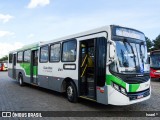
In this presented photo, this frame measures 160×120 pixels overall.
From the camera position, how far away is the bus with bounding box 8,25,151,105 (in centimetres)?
645

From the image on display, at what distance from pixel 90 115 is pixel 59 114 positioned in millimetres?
1068

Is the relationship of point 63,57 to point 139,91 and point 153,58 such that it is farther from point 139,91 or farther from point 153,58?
point 153,58

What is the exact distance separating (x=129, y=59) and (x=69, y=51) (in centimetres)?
303

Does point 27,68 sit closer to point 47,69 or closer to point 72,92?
point 47,69

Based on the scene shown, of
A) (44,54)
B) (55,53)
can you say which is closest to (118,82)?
(55,53)

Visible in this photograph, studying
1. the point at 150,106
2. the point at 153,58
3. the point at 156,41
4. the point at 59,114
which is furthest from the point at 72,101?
the point at 156,41

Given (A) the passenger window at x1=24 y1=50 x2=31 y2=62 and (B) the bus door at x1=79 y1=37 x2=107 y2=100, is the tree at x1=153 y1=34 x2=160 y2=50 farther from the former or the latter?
(B) the bus door at x1=79 y1=37 x2=107 y2=100

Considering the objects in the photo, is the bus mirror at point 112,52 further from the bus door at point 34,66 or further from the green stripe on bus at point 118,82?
the bus door at point 34,66

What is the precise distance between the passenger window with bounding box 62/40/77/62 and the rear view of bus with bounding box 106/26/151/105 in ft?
7.67

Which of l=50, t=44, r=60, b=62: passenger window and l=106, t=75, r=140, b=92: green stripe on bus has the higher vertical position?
l=50, t=44, r=60, b=62: passenger window

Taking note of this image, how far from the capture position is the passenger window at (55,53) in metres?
9.81

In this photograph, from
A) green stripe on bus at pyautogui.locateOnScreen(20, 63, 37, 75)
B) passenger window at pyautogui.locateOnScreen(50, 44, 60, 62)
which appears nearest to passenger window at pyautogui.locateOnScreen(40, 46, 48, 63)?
passenger window at pyautogui.locateOnScreen(50, 44, 60, 62)

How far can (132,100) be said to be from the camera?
21.4 ft

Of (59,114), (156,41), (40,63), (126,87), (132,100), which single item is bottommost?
(59,114)
